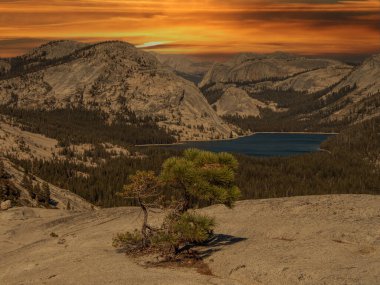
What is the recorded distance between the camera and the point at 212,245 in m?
65.6

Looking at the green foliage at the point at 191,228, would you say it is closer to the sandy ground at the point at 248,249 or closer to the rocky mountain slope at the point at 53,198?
the sandy ground at the point at 248,249

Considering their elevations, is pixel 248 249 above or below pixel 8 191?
above

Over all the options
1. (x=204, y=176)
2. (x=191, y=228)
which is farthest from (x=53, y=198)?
(x=191, y=228)

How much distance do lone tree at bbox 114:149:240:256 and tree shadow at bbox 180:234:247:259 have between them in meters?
1.53

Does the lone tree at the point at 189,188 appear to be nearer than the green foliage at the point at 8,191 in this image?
Yes

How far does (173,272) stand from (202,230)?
5.73 m

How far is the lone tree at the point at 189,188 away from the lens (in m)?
59.2

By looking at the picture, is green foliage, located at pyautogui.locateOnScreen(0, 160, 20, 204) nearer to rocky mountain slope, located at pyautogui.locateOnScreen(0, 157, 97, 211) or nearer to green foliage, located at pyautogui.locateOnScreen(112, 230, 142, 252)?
rocky mountain slope, located at pyautogui.locateOnScreen(0, 157, 97, 211)

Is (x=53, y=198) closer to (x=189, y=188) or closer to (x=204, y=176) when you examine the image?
(x=189, y=188)

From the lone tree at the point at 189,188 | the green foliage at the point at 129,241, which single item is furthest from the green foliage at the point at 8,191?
the lone tree at the point at 189,188

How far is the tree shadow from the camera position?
→ 6242 centimetres

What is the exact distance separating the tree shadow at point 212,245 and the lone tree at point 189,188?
1.53 m

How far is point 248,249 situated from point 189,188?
368 inches

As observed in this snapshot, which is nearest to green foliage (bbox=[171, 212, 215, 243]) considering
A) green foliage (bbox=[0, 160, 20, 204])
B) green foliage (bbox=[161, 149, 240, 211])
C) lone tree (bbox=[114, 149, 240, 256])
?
lone tree (bbox=[114, 149, 240, 256])
